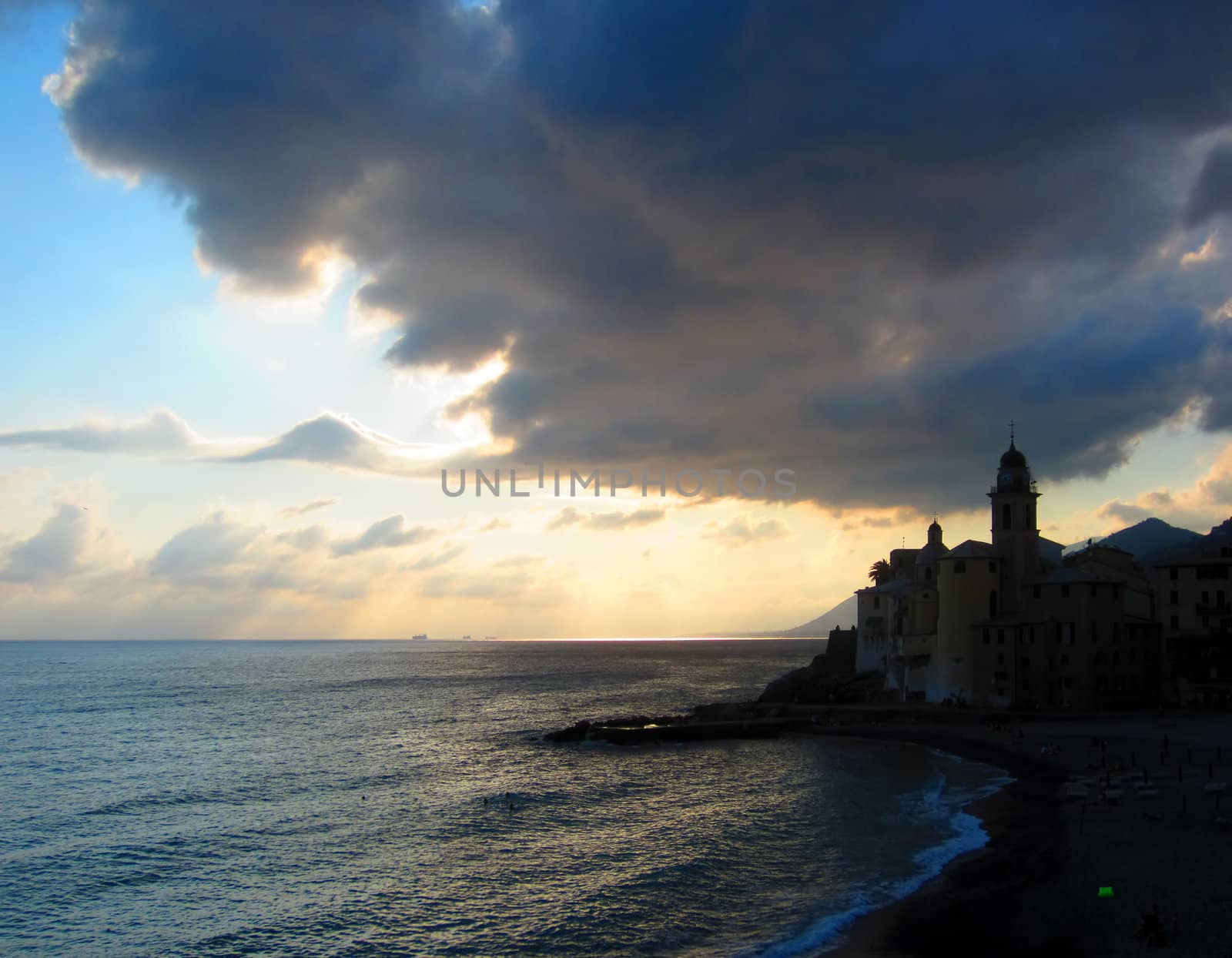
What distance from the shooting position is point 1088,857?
3950 centimetres

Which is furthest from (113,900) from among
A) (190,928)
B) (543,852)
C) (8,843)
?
(543,852)

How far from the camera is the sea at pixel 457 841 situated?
116 feet

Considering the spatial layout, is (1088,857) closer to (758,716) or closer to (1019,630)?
(1019,630)

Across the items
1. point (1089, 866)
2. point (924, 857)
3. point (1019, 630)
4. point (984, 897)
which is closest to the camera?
point (984, 897)

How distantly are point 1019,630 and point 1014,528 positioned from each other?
36.8ft

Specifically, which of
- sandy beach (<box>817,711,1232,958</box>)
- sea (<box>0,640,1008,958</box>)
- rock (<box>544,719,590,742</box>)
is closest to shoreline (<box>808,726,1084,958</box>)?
sandy beach (<box>817,711,1232,958</box>)

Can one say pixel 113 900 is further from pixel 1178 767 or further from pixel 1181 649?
pixel 1181 649

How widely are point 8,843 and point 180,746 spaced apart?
34.9 m

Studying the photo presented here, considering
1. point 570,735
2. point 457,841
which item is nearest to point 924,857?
point 457,841

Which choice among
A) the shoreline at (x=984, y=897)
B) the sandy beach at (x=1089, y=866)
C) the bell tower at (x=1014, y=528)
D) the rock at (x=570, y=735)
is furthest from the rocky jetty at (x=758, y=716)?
the shoreline at (x=984, y=897)

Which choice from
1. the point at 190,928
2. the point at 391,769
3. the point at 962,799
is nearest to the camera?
the point at 190,928

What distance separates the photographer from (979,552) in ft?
288

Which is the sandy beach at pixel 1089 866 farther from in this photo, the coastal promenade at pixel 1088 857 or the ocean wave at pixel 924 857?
the ocean wave at pixel 924 857

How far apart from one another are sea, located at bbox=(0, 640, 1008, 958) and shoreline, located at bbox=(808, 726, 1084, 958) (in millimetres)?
1065
